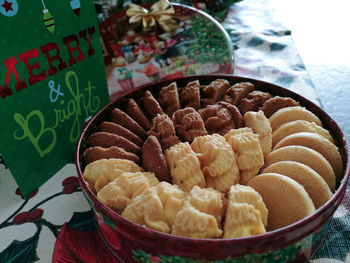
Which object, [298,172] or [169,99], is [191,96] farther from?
[298,172]

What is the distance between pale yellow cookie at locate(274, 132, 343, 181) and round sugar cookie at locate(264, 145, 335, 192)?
0.03 metres

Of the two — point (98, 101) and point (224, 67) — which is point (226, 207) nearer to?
point (98, 101)

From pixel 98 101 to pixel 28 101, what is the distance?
248 millimetres

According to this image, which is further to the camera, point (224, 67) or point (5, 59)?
point (224, 67)

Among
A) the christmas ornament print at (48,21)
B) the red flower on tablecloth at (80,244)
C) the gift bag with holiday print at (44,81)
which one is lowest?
the red flower on tablecloth at (80,244)

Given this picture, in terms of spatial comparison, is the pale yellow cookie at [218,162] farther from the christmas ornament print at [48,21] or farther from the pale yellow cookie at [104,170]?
the christmas ornament print at [48,21]

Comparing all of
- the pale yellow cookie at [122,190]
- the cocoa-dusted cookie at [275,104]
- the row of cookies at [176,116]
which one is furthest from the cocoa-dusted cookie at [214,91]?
the pale yellow cookie at [122,190]

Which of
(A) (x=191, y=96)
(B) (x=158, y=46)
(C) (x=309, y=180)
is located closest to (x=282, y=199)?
(C) (x=309, y=180)

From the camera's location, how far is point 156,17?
1177 millimetres

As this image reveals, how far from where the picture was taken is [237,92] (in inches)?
32.6

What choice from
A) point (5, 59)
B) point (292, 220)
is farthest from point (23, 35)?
point (292, 220)

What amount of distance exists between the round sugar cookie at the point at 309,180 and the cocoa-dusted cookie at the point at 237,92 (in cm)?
26

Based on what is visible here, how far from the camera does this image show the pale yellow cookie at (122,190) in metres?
0.57

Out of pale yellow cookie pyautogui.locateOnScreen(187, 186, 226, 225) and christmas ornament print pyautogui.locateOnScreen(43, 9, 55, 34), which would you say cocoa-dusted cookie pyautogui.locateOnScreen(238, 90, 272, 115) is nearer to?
pale yellow cookie pyautogui.locateOnScreen(187, 186, 226, 225)
